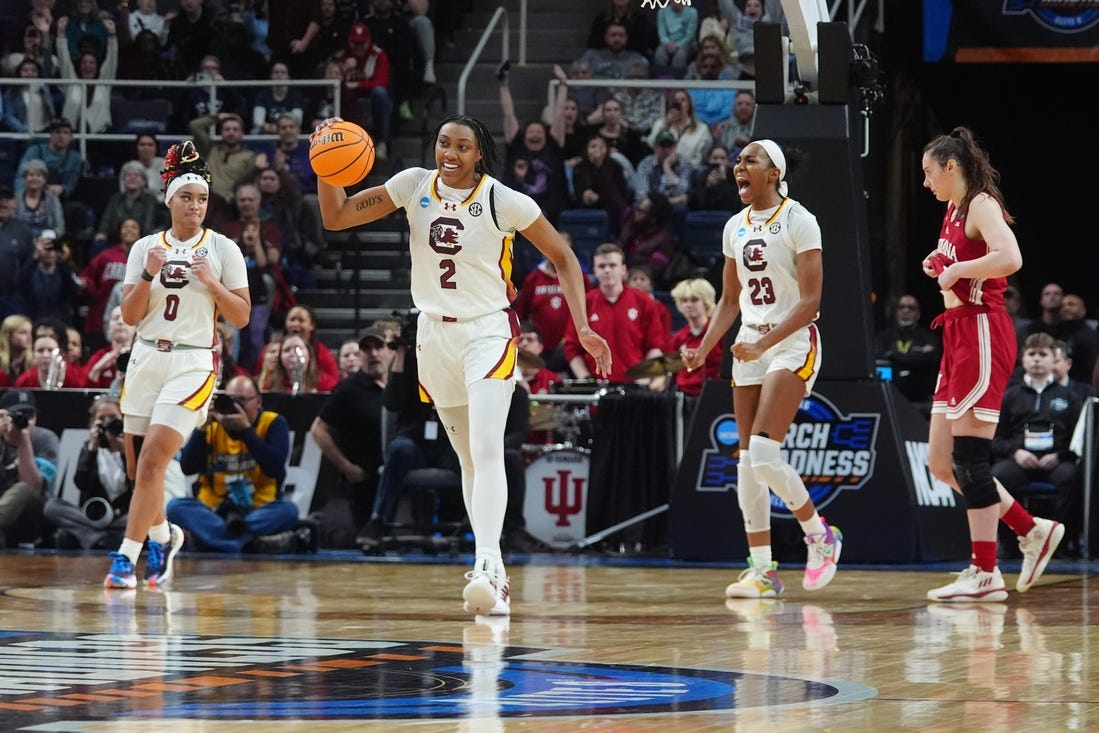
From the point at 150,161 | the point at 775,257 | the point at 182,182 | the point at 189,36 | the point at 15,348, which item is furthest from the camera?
the point at 189,36

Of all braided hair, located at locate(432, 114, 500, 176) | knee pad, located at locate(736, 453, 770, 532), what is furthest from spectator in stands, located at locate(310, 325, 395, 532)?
braided hair, located at locate(432, 114, 500, 176)

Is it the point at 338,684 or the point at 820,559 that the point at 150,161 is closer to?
the point at 820,559

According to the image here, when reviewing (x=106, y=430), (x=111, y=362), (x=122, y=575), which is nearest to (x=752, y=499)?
(x=122, y=575)

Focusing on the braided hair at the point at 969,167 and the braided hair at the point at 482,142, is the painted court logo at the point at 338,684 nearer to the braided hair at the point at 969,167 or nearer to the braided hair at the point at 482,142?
the braided hair at the point at 482,142

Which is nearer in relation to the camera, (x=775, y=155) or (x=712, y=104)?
(x=775, y=155)

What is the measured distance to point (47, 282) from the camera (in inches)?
690

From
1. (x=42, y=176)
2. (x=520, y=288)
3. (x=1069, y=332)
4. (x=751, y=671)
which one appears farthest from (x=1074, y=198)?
(x=751, y=671)

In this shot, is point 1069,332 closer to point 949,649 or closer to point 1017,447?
point 1017,447

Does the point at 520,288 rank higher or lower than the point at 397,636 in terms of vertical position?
higher

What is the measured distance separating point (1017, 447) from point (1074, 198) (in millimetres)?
7615

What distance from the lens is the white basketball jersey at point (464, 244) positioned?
8227 millimetres

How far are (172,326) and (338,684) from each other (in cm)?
449

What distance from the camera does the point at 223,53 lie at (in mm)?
20422

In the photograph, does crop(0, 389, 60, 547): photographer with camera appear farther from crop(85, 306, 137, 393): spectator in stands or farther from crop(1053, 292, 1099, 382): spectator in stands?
crop(1053, 292, 1099, 382): spectator in stands
